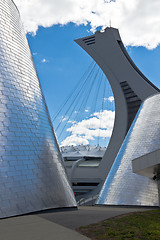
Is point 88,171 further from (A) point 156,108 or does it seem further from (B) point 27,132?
(B) point 27,132

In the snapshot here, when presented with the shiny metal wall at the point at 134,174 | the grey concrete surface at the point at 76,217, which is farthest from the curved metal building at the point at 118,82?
the grey concrete surface at the point at 76,217

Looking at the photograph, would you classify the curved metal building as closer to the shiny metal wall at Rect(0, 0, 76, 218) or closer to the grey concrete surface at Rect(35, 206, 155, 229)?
the shiny metal wall at Rect(0, 0, 76, 218)

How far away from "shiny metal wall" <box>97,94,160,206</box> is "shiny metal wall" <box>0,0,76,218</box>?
538cm

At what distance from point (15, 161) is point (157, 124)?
13432 millimetres

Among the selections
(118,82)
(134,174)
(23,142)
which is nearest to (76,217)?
(23,142)

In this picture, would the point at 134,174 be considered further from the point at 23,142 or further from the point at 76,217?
the point at 76,217

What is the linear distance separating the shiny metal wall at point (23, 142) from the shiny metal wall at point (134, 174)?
5.38 metres

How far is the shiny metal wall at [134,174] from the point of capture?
Answer: 19.1 meters

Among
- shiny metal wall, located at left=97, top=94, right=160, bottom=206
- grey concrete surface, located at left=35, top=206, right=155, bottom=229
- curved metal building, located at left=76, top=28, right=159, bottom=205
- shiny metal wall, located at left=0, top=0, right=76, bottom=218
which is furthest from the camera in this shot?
curved metal building, located at left=76, top=28, right=159, bottom=205

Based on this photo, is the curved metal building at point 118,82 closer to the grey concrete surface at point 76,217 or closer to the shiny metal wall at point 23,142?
the shiny metal wall at point 23,142

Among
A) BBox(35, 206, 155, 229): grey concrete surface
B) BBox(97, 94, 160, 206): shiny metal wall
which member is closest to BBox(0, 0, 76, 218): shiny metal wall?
BBox(35, 206, 155, 229): grey concrete surface

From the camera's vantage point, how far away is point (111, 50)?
47750 millimetres

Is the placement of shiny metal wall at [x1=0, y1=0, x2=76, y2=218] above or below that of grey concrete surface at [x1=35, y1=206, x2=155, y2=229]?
above

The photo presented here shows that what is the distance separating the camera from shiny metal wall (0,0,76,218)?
1312 cm
